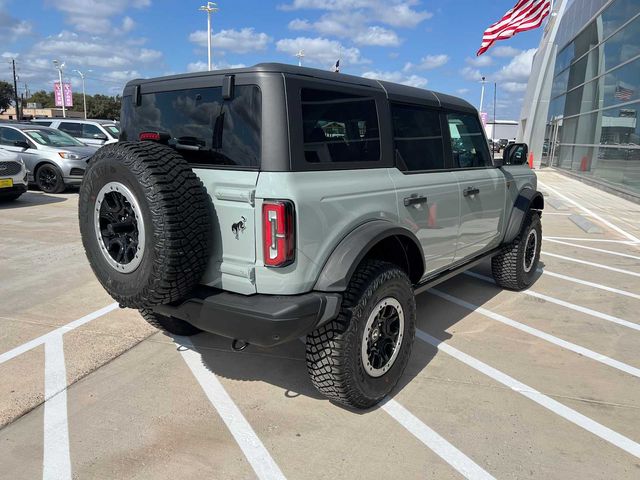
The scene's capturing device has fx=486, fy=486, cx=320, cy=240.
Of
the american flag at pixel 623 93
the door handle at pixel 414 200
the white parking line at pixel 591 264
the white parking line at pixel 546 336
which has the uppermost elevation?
the american flag at pixel 623 93

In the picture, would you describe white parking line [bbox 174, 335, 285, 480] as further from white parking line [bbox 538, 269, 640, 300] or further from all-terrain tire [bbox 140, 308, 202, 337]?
white parking line [bbox 538, 269, 640, 300]

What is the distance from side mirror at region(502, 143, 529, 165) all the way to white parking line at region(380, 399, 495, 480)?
2.88 m

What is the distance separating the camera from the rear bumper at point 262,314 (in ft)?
8.01

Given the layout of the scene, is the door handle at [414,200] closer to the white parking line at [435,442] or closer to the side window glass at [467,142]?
the side window glass at [467,142]

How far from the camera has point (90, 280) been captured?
17.7 feet

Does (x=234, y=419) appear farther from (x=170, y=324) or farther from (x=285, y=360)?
(x=170, y=324)

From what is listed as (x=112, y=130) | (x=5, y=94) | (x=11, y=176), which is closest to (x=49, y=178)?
(x=11, y=176)

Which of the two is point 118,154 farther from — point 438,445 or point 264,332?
point 438,445

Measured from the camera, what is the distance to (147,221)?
2.48 m

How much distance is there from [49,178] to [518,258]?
37.3ft

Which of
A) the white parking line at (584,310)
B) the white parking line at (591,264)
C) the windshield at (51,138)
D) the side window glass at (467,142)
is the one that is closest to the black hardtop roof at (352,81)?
the side window glass at (467,142)

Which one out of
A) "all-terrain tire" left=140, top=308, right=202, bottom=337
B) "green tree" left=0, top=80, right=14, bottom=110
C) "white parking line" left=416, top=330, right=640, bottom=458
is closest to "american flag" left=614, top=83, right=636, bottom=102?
"white parking line" left=416, top=330, right=640, bottom=458

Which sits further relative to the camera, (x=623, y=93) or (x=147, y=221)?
(x=623, y=93)

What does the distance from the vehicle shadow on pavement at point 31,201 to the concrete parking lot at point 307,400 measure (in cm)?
619
